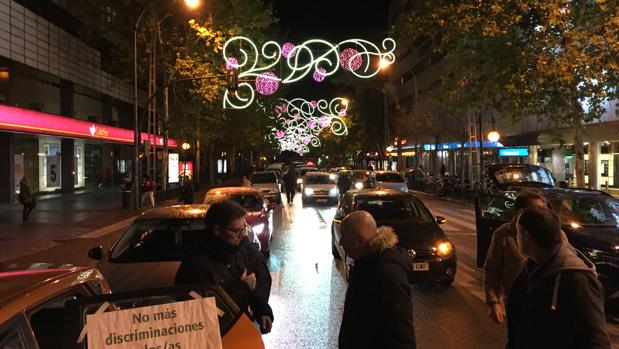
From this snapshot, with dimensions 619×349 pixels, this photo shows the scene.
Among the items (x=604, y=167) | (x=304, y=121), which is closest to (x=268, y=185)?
(x=604, y=167)

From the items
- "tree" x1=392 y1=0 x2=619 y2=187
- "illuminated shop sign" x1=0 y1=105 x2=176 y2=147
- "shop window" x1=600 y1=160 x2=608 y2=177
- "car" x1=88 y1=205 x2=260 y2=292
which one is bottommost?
"car" x1=88 y1=205 x2=260 y2=292

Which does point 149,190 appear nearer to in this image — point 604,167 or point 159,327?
point 604,167

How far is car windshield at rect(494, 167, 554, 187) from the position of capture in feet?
62.6

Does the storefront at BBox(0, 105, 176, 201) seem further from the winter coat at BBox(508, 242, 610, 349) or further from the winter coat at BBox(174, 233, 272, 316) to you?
the winter coat at BBox(508, 242, 610, 349)

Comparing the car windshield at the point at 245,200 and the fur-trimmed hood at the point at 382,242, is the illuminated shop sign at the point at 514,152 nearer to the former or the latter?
the car windshield at the point at 245,200

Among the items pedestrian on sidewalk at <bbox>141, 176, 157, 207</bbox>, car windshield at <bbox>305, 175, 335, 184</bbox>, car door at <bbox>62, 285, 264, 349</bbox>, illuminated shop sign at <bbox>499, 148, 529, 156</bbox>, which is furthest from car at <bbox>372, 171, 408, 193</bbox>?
car door at <bbox>62, 285, 264, 349</bbox>

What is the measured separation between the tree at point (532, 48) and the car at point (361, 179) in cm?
1046

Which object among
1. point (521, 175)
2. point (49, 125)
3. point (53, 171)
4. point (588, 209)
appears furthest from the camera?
point (53, 171)

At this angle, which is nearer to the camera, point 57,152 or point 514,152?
point 57,152

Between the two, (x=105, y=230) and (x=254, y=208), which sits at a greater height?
(x=254, y=208)

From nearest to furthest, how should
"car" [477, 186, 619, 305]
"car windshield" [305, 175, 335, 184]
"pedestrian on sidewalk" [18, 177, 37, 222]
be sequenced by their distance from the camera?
"car" [477, 186, 619, 305] → "pedestrian on sidewalk" [18, 177, 37, 222] → "car windshield" [305, 175, 335, 184]

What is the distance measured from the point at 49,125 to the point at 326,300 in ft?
64.8

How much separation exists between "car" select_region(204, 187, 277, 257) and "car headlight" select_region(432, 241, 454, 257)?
3580mm

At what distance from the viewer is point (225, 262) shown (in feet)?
13.3
